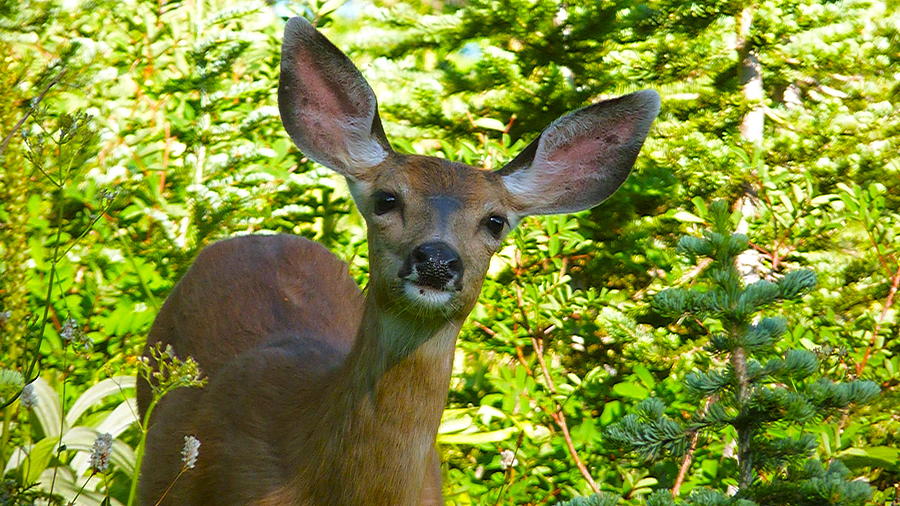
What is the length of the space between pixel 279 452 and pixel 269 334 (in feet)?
2.67

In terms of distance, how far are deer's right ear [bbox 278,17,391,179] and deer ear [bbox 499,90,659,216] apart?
0.44 metres

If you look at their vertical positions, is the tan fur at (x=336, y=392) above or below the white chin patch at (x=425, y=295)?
below

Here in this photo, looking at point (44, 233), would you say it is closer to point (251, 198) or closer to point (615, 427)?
point (251, 198)

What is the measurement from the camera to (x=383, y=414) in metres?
3.26

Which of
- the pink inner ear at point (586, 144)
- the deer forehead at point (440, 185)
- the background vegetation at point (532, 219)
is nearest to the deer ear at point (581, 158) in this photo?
the pink inner ear at point (586, 144)

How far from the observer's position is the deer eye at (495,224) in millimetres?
3488

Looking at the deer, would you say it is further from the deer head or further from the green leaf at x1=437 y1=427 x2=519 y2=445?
the green leaf at x1=437 y1=427 x2=519 y2=445

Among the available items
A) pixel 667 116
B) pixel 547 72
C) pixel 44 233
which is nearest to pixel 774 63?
pixel 667 116

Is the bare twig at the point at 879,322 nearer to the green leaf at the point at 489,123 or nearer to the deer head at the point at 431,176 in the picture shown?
the deer head at the point at 431,176

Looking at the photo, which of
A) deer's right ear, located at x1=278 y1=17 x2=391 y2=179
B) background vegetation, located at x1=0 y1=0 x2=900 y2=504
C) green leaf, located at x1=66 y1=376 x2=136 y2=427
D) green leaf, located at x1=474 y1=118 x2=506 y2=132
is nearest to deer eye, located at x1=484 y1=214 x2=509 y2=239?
deer's right ear, located at x1=278 y1=17 x2=391 y2=179

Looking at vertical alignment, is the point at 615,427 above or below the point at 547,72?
above

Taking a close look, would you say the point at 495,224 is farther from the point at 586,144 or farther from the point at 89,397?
the point at 89,397

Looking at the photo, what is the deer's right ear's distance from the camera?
368 centimetres

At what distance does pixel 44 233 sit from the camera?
4895 mm
